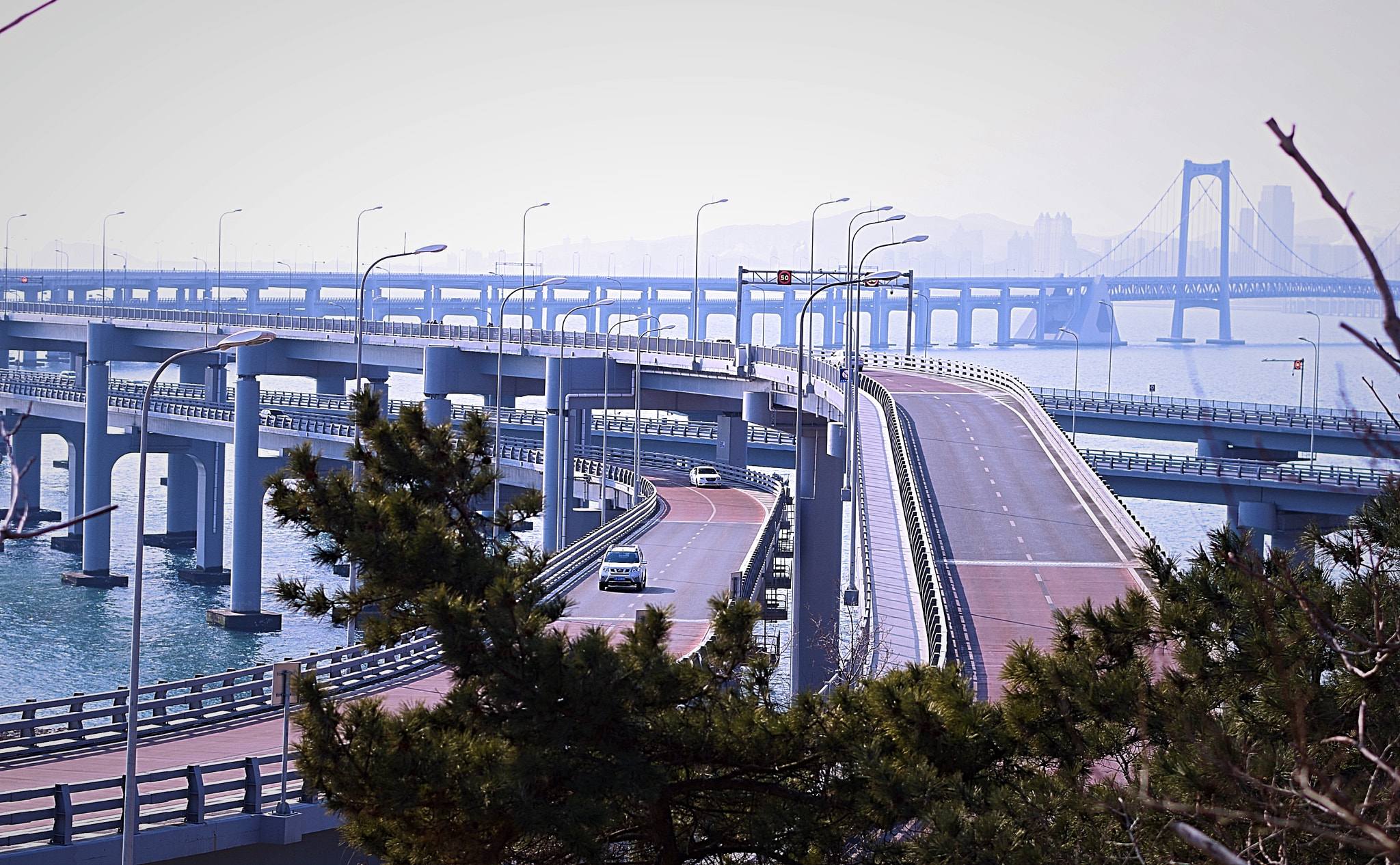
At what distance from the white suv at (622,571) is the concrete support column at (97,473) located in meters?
42.1

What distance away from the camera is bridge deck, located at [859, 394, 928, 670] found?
2634 cm

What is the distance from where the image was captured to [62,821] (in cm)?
1811

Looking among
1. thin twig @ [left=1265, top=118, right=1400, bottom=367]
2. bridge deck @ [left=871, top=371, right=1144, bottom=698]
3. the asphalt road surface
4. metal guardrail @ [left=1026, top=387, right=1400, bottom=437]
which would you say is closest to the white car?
the asphalt road surface

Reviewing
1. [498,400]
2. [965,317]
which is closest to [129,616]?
[498,400]

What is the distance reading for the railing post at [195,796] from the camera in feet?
62.5

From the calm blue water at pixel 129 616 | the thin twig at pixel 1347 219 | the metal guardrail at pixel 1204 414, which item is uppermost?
the thin twig at pixel 1347 219

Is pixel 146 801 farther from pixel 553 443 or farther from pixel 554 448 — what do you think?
pixel 554 448

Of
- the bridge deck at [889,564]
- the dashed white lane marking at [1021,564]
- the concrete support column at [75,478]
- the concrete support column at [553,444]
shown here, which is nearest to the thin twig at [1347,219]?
the bridge deck at [889,564]

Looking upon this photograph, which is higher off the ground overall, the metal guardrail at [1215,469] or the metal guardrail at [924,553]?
the metal guardrail at [924,553]

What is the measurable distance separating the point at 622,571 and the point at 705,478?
105 feet

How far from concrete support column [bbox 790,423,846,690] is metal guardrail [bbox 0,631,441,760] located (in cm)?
1893

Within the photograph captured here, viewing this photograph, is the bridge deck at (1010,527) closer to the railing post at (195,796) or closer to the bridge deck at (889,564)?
the bridge deck at (889,564)

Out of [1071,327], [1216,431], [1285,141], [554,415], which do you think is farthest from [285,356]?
[1071,327]

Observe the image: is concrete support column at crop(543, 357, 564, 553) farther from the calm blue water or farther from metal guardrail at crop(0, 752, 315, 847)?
metal guardrail at crop(0, 752, 315, 847)
